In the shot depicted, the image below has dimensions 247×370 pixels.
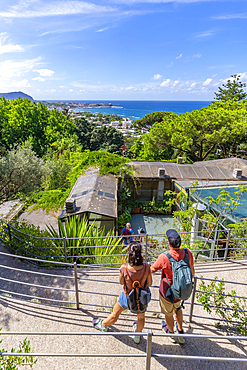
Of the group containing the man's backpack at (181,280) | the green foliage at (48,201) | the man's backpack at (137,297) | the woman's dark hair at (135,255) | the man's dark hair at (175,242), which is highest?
the man's dark hair at (175,242)

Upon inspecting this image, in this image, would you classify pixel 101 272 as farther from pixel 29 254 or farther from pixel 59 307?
pixel 29 254

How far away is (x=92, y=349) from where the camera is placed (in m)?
3.06

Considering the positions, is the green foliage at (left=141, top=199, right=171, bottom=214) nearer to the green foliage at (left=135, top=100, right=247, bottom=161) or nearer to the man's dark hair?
the green foliage at (left=135, top=100, right=247, bottom=161)

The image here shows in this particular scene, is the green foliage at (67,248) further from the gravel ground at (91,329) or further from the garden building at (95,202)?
the garden building at (95,202)

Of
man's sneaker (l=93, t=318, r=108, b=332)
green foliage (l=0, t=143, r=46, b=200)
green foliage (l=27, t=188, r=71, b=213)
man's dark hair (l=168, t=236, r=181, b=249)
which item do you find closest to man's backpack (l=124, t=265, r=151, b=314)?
man's dark hair (l=168, t=236, r=181, b=249)

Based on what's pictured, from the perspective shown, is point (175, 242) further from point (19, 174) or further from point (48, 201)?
point (19, 174)

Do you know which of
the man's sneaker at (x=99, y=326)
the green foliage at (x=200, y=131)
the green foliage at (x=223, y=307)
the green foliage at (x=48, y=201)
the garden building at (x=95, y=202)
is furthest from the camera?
the green foliage at (x=200, y=131)

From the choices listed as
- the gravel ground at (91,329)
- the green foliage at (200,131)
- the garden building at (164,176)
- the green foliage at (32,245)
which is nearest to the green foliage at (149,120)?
the green foliage at (200,131)

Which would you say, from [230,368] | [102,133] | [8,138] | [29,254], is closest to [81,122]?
[102,133]

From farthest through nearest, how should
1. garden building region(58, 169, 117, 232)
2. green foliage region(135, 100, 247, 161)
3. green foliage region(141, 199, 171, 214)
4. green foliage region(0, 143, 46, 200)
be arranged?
green foliage region(135, 100, 247, 161) < green foliage region(141, 199, 171, 214) < green foliage region(0, 143, 46, 200) < garden building region(58, 169, 117, 232)

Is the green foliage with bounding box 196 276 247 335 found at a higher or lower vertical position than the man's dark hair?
lower

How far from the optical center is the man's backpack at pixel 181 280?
2.67 m

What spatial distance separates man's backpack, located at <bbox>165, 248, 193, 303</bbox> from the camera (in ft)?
8.76

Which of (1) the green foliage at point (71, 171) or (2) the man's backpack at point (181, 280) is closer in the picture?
(2) the man's backpack at point (181, 280)
